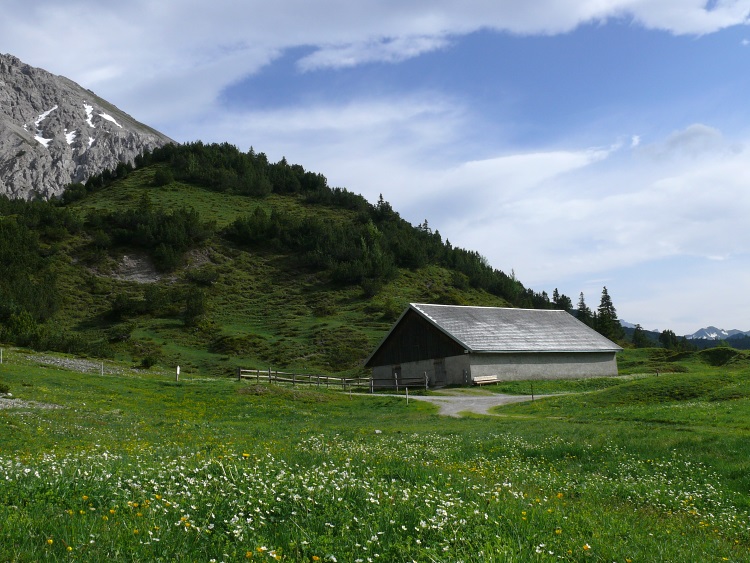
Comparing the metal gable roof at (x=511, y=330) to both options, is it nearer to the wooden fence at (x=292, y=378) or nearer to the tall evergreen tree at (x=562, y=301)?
the wooden fence at (x=292, y=378)

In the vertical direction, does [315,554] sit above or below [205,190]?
below

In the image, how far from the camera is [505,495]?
923 centimetres

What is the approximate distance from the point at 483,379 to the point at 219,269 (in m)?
72.1

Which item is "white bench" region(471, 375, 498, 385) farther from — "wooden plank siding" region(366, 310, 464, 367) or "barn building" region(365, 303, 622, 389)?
"wooden plank siding" region(366, 310, 464, 367)

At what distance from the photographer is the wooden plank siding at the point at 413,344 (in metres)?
61.2

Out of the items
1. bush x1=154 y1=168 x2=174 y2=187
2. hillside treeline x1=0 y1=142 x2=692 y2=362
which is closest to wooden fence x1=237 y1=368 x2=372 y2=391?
hillside treeline x1=0 y1=142 x2=692 y2=362

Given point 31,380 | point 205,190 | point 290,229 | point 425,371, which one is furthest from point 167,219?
point 31,380

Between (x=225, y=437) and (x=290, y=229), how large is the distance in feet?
376

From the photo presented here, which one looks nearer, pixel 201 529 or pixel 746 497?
pixel 201 529

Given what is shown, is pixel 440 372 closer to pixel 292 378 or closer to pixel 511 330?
pixel 511 330

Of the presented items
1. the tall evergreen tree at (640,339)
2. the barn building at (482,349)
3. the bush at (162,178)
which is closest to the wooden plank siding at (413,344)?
the barn building at (482,349)

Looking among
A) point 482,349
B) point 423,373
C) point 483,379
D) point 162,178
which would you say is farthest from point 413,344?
point 162,178

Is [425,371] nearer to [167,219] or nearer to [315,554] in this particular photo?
[315,554]

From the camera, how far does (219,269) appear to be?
117m
